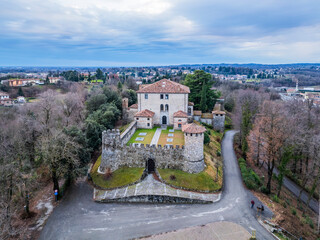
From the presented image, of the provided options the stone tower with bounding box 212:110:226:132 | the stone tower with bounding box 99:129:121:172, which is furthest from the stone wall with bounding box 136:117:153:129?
the stone tower with bounding box 212:110:226:132

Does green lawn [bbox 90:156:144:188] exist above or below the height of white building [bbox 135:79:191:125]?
below

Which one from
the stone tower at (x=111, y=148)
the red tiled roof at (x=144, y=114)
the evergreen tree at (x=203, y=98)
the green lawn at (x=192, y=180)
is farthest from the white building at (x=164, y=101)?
the green lawn at (x=192, y=180)

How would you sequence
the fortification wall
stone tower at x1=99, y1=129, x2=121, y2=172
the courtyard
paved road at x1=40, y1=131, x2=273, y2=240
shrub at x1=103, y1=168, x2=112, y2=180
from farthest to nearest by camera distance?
1. the fortification wall
2. the courtyard
3. stone tower at x1=99, y1=129, x2=121, y2=172
4. shrub at x1=103, y1=168, x2=112, y2=180
5. paved road at x1=40, y1=131, x2=273, y2=240

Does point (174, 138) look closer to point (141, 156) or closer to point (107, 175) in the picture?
point (141, 156)

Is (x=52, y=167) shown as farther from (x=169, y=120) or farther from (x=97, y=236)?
(x=169, y=120)

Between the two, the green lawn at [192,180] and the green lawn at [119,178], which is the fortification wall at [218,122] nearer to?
the green lawn at [192,180]

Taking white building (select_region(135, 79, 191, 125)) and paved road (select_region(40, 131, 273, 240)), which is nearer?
paved road (select_region(40, 131, 273, 240))

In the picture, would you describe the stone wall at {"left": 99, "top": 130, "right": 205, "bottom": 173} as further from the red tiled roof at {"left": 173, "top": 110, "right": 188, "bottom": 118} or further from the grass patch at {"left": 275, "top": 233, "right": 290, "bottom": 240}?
the red tiled roof at {"left": 173, "top": 110, "right": 188, "bottom": 118}
